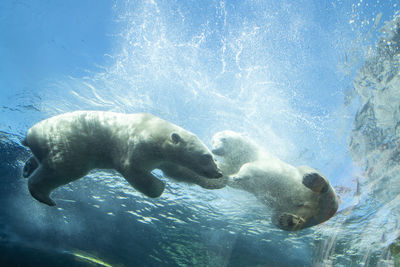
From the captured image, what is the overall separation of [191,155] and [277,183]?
94cm

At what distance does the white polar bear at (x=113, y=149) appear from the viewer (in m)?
2.41

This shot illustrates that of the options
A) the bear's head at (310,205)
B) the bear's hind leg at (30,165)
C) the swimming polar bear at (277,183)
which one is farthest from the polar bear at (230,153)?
the bear's hind leg at (30,165)

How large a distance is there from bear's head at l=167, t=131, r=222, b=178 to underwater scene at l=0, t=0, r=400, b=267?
14mm

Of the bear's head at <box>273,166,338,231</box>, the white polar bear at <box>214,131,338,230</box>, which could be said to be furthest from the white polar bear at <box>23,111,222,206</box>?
the bear's head at <box>273,166,338,231</box>

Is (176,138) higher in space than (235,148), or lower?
lower

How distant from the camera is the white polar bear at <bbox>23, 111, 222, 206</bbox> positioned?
7.89ft

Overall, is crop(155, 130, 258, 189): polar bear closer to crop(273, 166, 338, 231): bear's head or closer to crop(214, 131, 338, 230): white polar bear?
crop(214, 131, 338, 230): white polar bear

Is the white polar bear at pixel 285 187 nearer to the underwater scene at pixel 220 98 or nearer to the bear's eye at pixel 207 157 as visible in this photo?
the underwater scene at pixel 220 98

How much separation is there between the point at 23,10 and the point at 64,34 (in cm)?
113

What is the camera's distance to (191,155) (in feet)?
8.06

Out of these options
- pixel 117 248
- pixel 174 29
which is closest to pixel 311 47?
pixel 174 29

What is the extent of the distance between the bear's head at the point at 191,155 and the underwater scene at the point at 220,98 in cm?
1

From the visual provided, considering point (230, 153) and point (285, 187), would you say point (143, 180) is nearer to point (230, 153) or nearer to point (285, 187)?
point (230, 153)

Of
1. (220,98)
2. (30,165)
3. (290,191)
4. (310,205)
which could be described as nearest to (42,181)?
(30,165)
